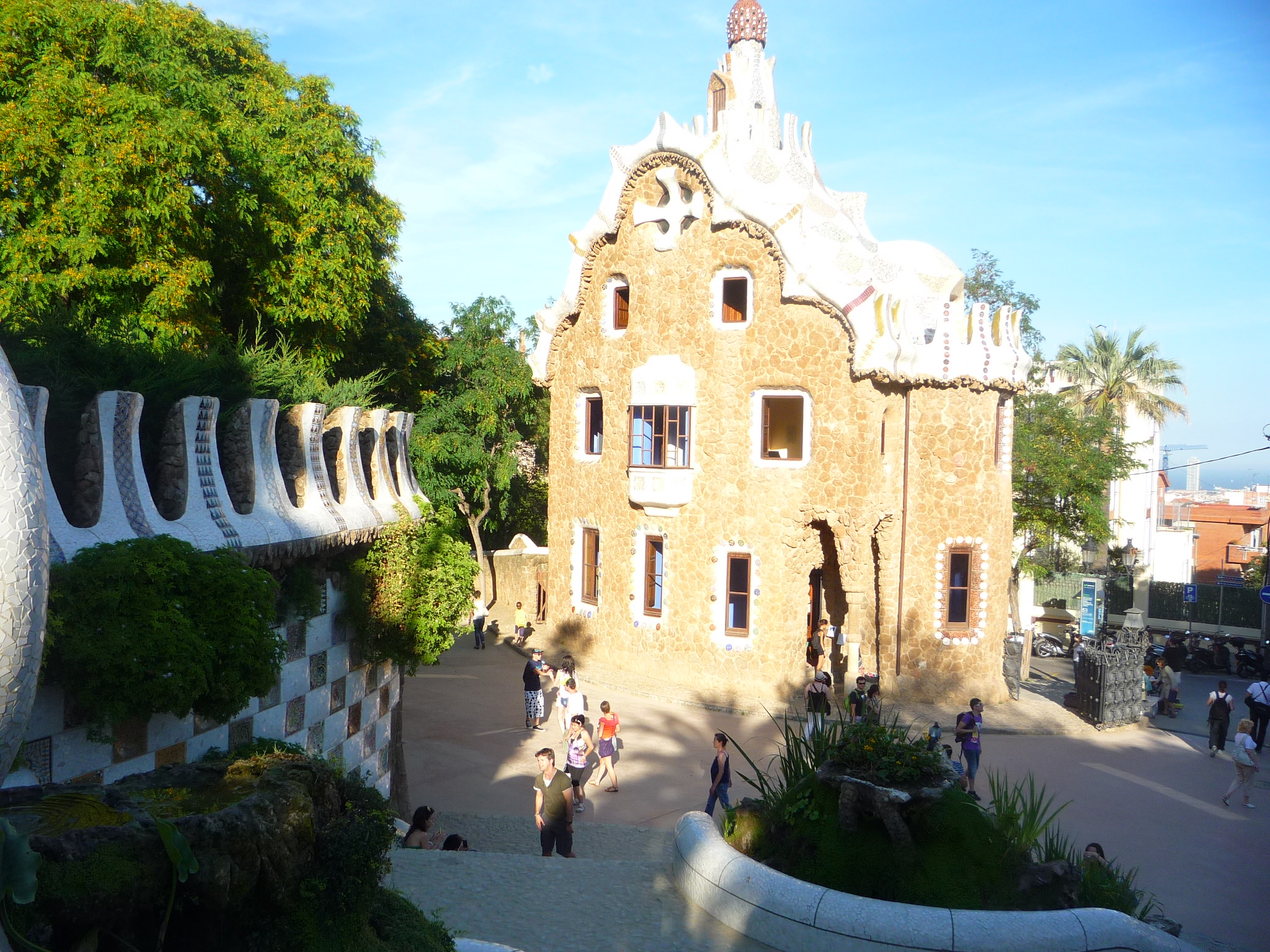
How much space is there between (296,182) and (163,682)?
38.2 ft

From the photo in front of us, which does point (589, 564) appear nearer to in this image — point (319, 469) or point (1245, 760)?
point (319, 469)

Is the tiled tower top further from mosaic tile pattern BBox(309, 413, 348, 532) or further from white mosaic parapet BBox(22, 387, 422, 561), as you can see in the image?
mosaic tile pattern BBox(309, 413, 348, 532)

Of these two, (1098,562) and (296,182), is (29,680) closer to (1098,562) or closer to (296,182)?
(296,182)

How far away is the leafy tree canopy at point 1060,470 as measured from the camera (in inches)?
990

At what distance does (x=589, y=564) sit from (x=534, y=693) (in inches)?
238

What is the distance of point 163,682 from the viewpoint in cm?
608

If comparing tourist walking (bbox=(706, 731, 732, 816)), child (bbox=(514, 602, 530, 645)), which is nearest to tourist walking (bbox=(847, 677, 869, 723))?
tourist walking (bbox=(706, 731, 732, 816))

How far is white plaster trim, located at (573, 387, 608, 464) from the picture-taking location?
21516mm

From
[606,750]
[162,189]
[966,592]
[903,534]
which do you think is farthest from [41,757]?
[966,592]

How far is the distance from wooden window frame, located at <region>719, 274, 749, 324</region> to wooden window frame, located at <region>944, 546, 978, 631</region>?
6.17 metres

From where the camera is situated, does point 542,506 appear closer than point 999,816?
No

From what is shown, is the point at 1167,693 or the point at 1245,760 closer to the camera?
the point at 1245,760

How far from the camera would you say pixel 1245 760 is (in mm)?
13133

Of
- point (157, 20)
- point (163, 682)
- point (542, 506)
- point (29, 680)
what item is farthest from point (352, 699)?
point (542, 506)
